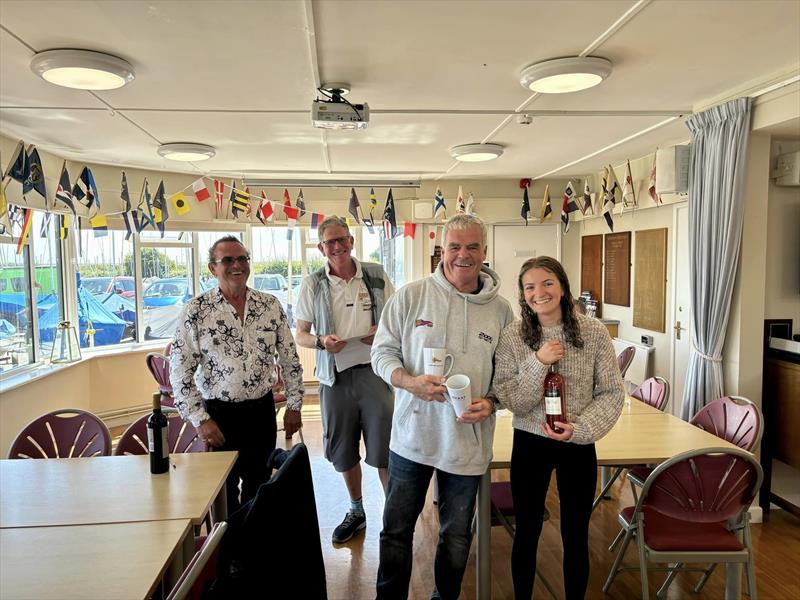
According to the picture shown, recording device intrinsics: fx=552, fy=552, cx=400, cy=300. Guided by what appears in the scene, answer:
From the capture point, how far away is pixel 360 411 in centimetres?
292

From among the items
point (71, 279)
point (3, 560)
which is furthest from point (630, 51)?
point (71, 279)

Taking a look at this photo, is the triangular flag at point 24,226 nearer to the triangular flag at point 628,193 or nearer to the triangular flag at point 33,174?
the triangular flag at point 33,174

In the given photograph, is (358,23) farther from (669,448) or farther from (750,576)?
(750,576)

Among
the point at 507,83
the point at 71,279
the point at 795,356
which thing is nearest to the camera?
the point at 507,83

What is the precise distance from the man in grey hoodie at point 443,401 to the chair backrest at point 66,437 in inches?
54.1

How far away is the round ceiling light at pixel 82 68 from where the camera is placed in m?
2.55

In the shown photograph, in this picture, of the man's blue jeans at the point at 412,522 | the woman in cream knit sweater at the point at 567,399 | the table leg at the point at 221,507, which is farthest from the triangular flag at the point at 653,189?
the table leg at the point at 221,507

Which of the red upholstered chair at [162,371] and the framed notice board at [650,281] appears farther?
the framed notice board at [650,281]

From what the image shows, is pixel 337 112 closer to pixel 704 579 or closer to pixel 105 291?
pixel 704 579

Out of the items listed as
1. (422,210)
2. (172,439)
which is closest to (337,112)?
(172,439)

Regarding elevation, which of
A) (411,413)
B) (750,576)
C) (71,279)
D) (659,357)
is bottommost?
(750,576)

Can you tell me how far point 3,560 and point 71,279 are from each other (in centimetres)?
478

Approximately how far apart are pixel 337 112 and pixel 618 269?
399 centimetres

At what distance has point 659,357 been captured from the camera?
5180 millimetres
